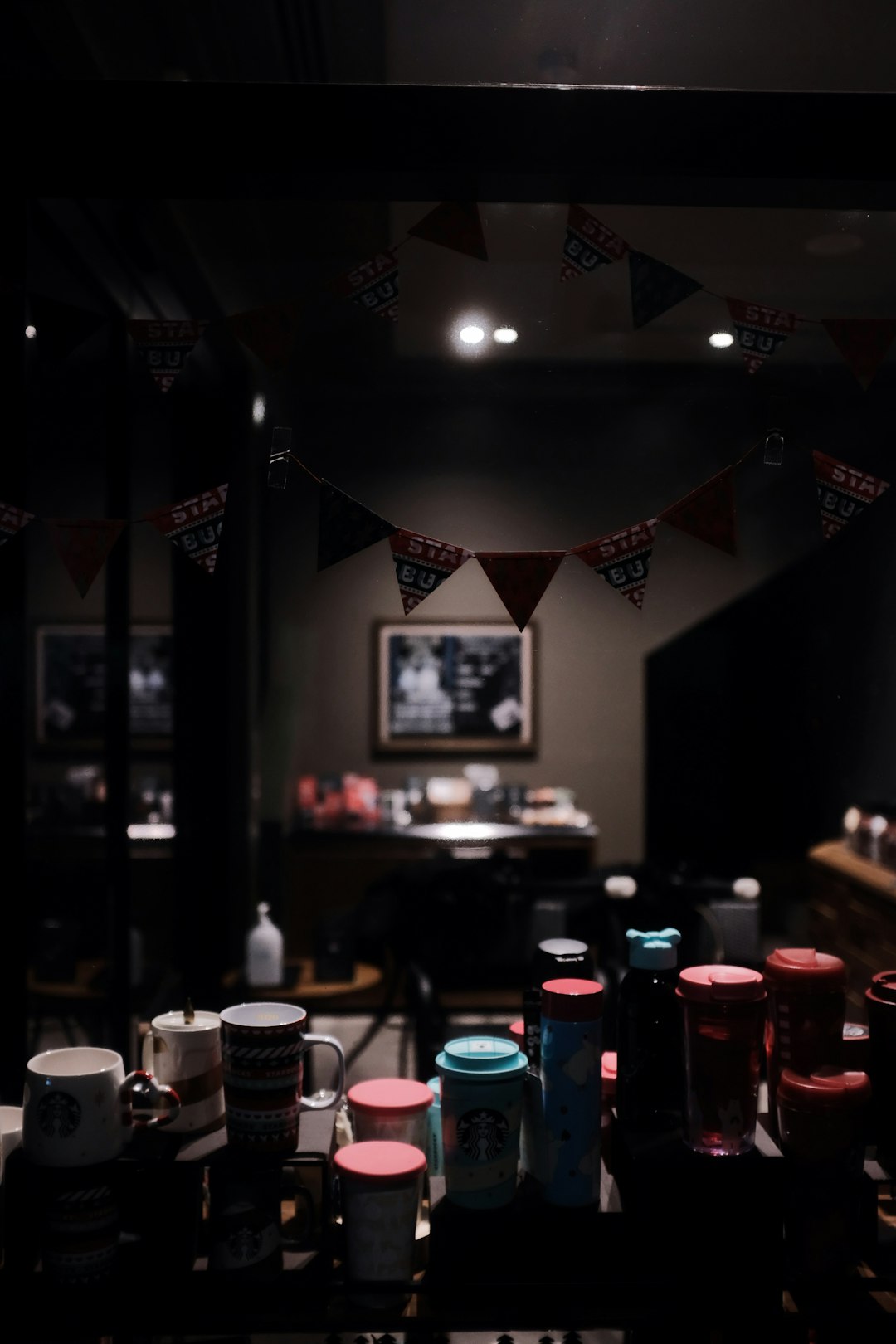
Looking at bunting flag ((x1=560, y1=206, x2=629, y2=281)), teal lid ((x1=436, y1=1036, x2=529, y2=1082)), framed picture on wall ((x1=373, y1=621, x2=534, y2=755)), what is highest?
bunting flag ((x1=560, y1=206, x2=629, y2=281))

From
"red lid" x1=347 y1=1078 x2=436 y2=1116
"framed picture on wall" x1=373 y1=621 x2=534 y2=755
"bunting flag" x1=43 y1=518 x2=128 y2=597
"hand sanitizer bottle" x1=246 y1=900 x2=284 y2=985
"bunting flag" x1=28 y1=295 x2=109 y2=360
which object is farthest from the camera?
"framed picture on wall" x1=373 y1=621 x2=534 y2=755

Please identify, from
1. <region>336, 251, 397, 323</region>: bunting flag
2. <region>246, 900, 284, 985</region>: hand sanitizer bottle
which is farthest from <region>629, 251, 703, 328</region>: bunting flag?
<region>246, 900, 284, 985</region>: hand sanitizer bottle

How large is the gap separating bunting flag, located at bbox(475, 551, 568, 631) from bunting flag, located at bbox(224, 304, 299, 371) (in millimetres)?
411

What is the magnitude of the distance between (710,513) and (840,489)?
0.18m

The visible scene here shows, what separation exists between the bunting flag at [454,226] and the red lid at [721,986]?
0.98 m

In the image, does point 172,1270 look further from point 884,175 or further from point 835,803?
point 835,803

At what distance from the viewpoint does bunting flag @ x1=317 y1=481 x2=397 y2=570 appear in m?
1.35

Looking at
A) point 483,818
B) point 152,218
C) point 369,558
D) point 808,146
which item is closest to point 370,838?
point 483,818

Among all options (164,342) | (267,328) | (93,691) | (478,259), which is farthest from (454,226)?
(93,691)

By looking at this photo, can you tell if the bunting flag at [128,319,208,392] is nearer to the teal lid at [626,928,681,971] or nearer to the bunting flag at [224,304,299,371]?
the bunting flag at [224,304,299,371]

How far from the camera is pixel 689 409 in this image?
1478 mm

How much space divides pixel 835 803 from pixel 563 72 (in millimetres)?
3246

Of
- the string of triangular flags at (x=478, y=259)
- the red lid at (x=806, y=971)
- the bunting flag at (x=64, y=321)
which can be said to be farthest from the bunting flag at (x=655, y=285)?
the red lid at (x=806, y=971)

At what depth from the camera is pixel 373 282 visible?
142 centimetres
